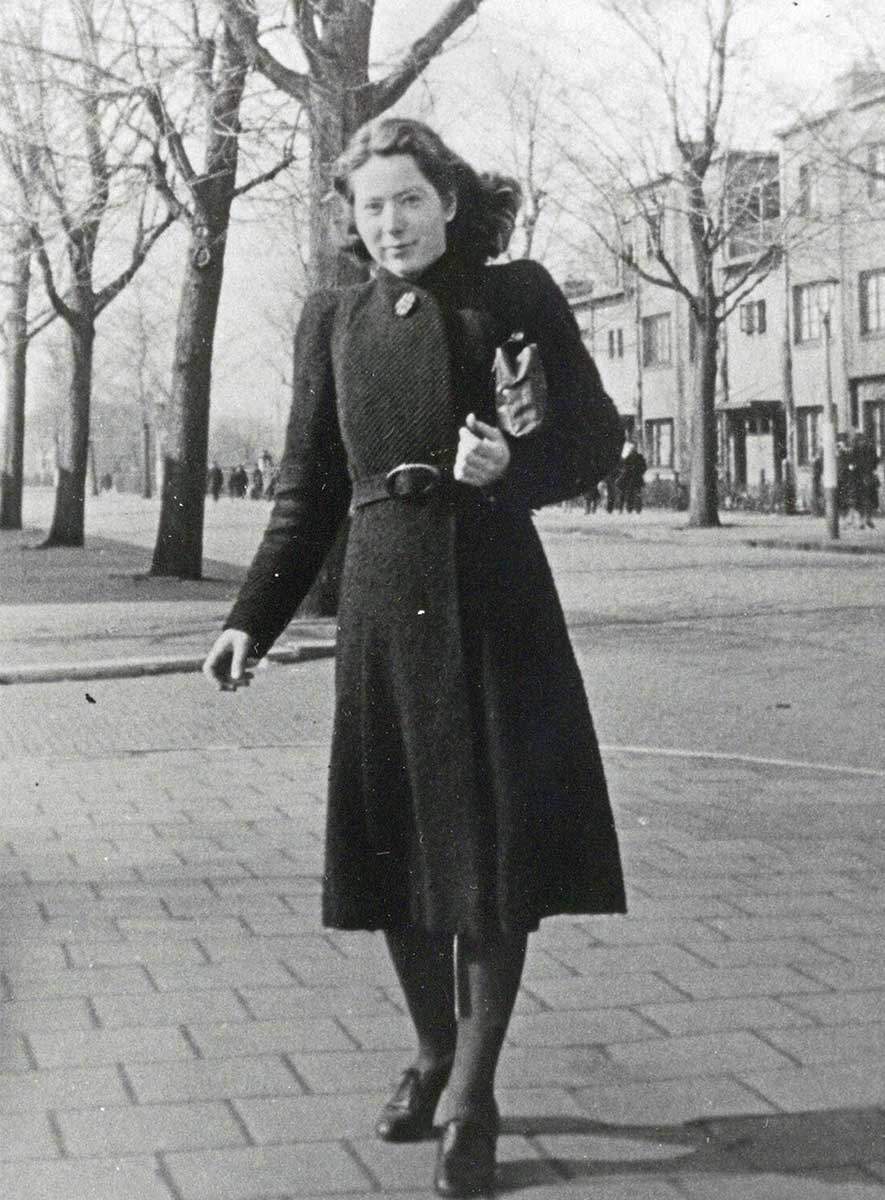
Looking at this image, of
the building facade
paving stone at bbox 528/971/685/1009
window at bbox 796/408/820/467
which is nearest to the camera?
paving stone at bbox 528/971/685/1009

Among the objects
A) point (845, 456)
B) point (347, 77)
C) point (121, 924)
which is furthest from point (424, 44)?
point (845, 456)

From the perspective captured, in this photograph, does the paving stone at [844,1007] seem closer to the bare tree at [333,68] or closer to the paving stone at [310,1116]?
the paving stone at [310,1116]

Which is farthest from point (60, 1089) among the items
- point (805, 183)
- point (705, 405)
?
point (705, 405)

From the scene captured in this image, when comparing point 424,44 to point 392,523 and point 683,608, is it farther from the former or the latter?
point 392,523

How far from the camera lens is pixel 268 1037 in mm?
4227

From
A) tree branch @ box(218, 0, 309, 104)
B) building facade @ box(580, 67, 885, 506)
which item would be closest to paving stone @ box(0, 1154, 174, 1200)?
tree branch @ box(218, 0, 309, 104)

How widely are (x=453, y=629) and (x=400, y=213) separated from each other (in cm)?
75

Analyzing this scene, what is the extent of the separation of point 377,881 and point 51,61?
17.2 metres

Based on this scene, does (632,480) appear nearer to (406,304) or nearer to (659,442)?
(659,442)

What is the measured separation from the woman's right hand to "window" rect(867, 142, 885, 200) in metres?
23.3

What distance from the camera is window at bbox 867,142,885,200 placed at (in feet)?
85.6

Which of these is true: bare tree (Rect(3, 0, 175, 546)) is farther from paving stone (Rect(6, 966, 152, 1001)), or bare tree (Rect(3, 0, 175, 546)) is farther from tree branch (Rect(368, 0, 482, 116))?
paving stone (Rect(6, 966, 152, 1001))

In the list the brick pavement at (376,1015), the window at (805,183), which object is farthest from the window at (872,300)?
the brick pavement at (376,1015)

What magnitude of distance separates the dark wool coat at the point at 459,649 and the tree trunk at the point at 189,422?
681 inches
